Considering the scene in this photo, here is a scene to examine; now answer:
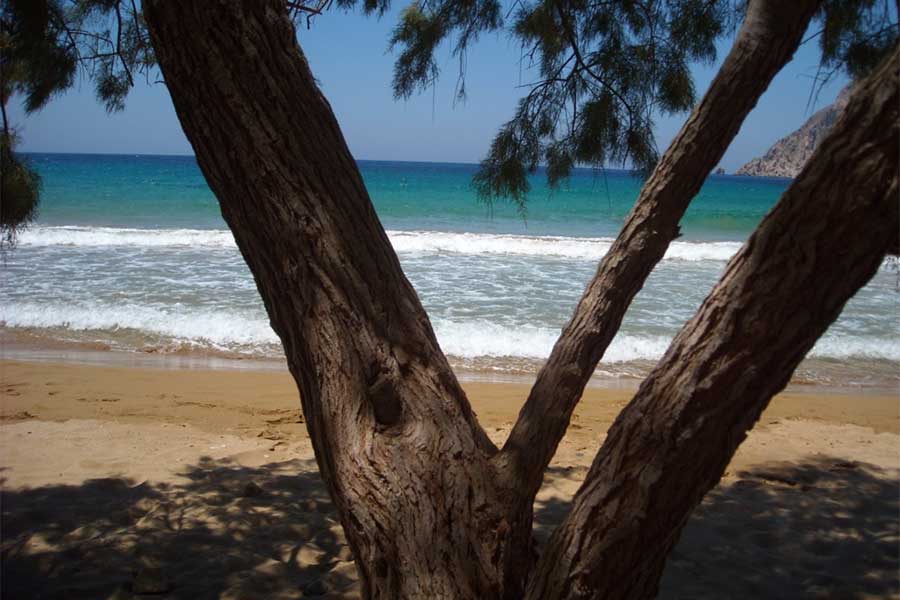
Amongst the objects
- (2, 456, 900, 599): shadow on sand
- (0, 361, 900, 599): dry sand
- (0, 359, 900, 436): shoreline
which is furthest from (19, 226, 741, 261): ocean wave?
(2, 456, 900, 599): shadow on sand

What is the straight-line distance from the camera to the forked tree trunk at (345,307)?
65.3 inches

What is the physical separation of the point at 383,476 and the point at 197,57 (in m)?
1.03

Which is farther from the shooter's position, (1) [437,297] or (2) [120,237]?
(2) [120,237]

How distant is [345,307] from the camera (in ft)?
5.66

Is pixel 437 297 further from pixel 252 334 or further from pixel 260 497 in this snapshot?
pixel 260 497

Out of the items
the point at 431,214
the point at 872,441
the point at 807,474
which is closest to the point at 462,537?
the point at 807,474

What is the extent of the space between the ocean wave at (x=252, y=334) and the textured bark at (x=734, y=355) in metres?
6.62

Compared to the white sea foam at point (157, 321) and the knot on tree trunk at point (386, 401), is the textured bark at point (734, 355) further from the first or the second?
the white sea foam at point (157, 321)

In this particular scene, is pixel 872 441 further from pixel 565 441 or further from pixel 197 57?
pixel 197 57

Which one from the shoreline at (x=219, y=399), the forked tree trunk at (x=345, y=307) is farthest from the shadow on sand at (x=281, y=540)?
the shoreline at (x=219, y=399)

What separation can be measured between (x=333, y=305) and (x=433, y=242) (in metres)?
16.1

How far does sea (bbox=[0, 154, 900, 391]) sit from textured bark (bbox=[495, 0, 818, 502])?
93 centimetres

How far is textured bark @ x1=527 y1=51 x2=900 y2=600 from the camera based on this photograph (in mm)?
1259

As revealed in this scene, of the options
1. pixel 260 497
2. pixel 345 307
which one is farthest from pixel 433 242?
pixel 345 307
